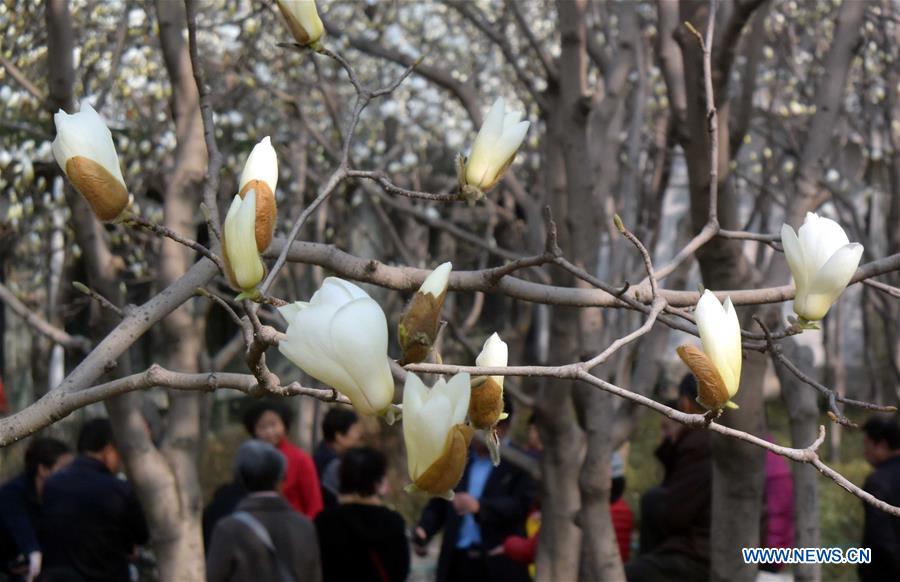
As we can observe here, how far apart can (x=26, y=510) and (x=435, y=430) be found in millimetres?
5029

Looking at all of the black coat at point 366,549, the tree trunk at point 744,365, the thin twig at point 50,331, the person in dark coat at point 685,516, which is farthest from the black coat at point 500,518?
the thin twig at point 50,331

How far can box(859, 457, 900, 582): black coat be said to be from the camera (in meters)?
4.91

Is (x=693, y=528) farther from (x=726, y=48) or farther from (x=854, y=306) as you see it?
(x=854, y=306)

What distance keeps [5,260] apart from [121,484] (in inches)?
219

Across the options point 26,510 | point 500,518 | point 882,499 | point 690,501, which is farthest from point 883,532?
point 26,510

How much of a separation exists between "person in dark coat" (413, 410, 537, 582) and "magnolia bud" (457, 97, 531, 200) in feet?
13.3

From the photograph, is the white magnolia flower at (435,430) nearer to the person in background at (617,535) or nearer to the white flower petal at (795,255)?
the white flower petal at (795,255)

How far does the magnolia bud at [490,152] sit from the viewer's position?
68.1 inches

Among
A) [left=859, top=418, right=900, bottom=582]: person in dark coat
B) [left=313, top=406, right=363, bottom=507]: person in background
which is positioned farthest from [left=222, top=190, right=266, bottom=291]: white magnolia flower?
[left=313, top=406, right=363, bottom=507]: person in background

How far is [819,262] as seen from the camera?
1667mm

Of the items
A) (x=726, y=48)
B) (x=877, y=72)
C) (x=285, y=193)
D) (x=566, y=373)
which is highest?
(x=877, y=72)

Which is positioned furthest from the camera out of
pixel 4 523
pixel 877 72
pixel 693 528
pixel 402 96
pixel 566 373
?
pixel 402 96

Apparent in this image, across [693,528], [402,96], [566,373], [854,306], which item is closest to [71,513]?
[693,528]

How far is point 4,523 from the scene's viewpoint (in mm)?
5781
